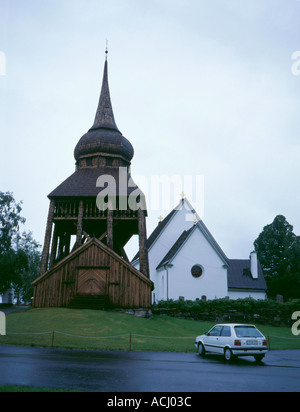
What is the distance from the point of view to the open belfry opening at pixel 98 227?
2802 centimetres

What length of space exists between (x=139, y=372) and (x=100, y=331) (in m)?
10.2

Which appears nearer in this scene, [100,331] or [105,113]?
[100,331]

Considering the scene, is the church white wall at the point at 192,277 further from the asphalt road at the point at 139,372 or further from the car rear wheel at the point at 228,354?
the car rear wheel at the point at 228,354

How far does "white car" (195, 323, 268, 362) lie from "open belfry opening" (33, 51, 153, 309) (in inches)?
518

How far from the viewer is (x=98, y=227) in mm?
36250

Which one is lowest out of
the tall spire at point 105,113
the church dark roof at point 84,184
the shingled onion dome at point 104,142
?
the church dark roof at point 84,184

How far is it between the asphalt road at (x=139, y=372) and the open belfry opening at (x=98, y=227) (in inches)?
490

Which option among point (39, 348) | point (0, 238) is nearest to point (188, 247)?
point (0, 238)

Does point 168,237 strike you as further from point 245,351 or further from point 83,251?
point 245,351

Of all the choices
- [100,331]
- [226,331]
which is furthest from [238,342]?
[100,331]

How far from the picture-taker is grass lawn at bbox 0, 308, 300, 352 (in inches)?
692

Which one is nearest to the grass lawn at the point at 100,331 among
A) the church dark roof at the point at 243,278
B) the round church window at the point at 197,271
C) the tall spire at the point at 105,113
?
the round church window at the point at 197,271

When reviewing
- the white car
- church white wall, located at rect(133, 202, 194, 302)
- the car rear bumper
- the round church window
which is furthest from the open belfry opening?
the car rear bumper

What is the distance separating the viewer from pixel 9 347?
53.1ft
